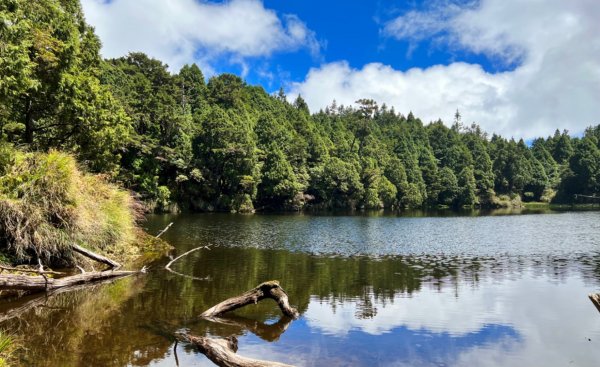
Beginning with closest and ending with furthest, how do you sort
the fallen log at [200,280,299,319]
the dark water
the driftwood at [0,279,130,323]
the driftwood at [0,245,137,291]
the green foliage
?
the dark water < the driftwood at [0,279,130,323] < the fallen log at [200,280,299,319] < the driftwood at [0,245,137,291] < the green foliage

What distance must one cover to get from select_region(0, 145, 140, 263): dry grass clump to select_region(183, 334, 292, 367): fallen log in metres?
9.01

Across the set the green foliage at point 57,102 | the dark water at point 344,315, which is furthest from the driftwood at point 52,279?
the green foliage at point 57,102

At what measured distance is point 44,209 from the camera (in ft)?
51.6

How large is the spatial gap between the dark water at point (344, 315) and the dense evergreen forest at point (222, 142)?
339 inches

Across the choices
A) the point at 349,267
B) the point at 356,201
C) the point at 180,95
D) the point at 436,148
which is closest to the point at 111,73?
the point at 180,95

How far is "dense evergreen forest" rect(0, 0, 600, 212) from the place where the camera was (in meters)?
24.4

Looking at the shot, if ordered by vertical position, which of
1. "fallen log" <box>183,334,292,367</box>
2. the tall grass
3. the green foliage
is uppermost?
the green foliage

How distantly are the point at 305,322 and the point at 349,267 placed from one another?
32.6 feet

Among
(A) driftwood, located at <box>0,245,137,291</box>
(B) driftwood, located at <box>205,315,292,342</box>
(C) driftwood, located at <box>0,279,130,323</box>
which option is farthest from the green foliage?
(B) driftwood, located at <box>205,315,292,342</box>

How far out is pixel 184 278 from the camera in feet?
57.2

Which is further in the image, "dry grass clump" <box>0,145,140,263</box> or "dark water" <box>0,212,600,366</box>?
"dry grass clump" <box>0,145,140,263</box>

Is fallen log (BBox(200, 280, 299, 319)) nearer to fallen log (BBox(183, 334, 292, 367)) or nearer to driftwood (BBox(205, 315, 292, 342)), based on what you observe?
driftwood (BBox(205, 315, 292, 342))

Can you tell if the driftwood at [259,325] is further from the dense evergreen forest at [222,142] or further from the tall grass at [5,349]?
the dense evergreen forest at [222,142]

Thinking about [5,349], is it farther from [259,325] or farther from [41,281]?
[259,325]
